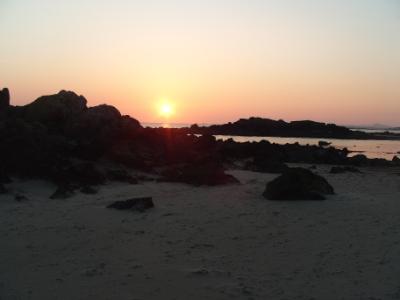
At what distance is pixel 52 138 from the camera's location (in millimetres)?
16391

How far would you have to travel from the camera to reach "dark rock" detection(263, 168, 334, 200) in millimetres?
12211

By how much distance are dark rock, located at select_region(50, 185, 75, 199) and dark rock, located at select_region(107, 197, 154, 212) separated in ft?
5.91

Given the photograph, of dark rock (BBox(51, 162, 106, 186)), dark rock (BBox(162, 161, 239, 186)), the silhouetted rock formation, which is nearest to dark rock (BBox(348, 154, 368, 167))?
dark rock (BBox(162, 161, 239, 186))

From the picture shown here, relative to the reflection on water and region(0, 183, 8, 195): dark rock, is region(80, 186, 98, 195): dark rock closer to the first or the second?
region(0, 183, 8, 195): dark rock

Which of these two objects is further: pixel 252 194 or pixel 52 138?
pixel 52 138

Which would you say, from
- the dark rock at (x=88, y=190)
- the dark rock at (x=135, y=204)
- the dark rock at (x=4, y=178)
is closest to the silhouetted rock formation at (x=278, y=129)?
the dark rock at (x=88, y=190)

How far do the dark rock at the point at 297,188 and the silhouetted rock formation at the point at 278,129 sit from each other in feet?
188

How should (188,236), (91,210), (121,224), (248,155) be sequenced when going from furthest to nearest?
(248,155)
(91,210)
(121,224)
(188,236)

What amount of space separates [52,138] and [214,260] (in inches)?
410

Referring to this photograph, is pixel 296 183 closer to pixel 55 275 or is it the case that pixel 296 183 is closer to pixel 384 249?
pixel 384 249

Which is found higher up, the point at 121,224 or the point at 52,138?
the point at 52,138

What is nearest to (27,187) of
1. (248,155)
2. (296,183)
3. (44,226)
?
(44,226)

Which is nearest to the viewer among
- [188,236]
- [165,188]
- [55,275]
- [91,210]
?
[55,275]

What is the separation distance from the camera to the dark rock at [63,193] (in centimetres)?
1221
